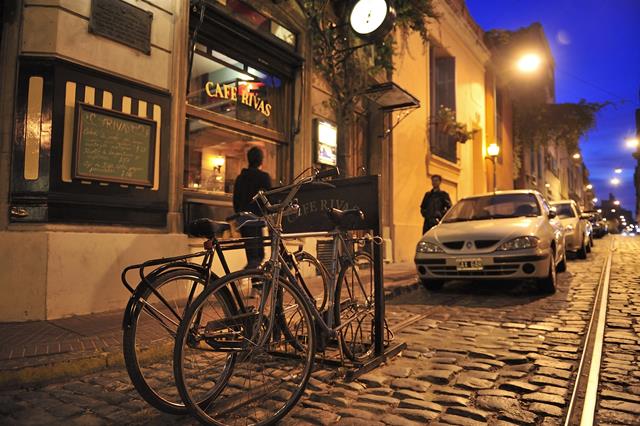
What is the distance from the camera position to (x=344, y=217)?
137 inches

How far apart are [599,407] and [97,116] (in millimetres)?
5550

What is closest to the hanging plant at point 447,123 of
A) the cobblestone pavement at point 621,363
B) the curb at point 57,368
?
the cobblestone pavement at point 621,363

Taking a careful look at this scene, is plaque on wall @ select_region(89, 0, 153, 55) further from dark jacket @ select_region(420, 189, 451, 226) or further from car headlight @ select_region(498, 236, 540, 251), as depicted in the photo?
dark jacket @ select_region(420, 189, 451, 226)

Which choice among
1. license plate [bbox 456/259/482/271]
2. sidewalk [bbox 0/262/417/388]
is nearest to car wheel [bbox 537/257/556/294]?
license plate [bbox 456/259/482/271]

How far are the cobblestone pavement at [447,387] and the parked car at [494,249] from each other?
1.23 meters

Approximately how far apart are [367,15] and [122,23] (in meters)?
3.46

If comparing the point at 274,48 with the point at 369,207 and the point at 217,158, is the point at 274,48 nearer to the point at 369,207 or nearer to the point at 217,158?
the point at 217,158

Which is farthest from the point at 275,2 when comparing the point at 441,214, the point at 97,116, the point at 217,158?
the point at 441,214

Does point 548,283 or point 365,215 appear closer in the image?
point 365,215

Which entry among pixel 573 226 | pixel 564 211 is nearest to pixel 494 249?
pixel 573 226

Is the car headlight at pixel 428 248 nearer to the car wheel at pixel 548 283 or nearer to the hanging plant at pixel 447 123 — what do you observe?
the car wheel at pixel 548 283

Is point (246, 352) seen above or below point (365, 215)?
below

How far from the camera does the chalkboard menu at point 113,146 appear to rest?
539cm

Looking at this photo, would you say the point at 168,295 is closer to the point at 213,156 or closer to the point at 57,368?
the point at 57,368
